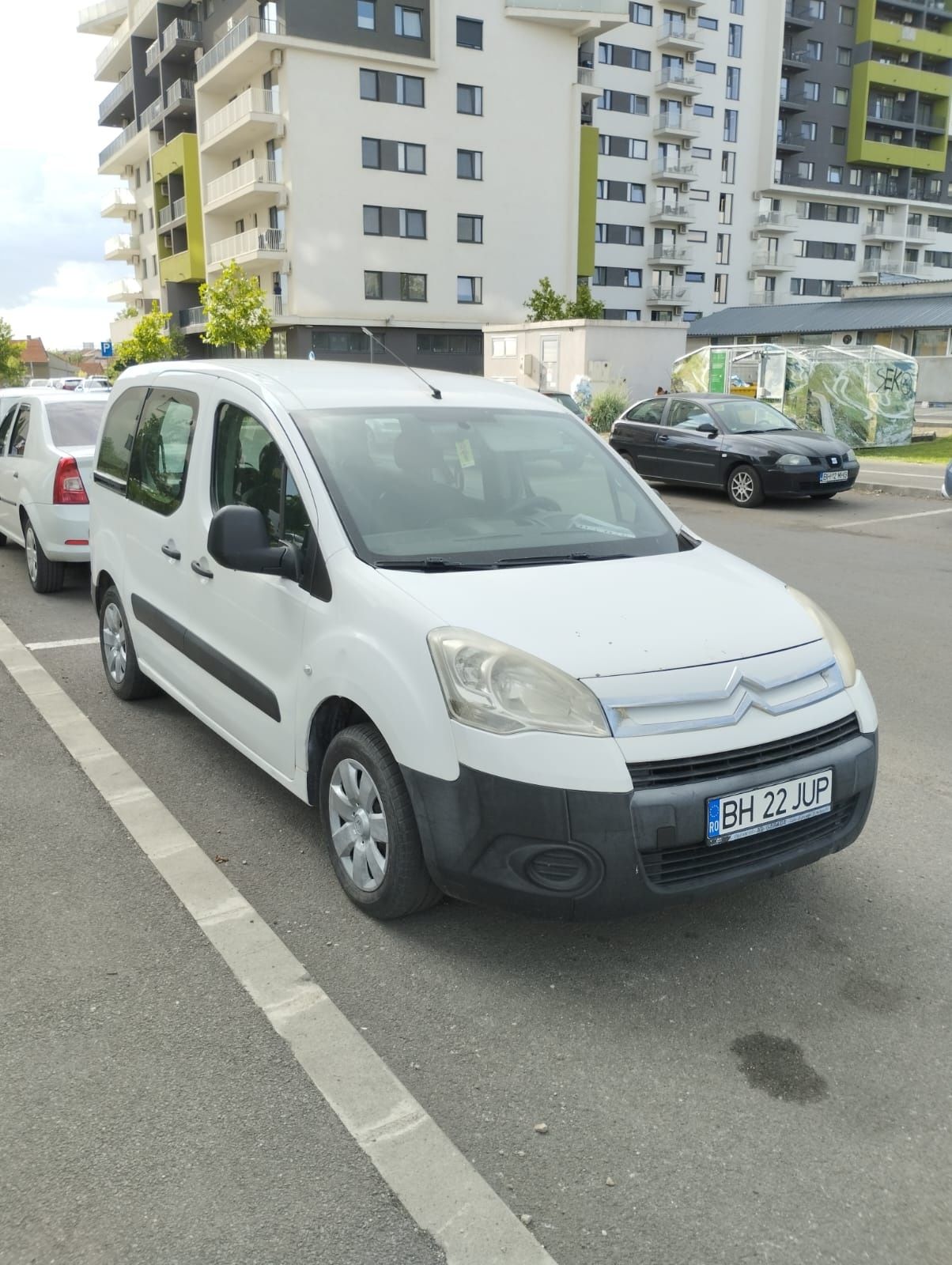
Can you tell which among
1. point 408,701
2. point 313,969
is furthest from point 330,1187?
point 408,701

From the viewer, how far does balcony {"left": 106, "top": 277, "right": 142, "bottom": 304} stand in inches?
2638

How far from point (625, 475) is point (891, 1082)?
252cm

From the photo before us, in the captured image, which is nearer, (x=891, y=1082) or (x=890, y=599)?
(x=891, y=1082)

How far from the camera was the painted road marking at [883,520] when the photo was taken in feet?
43.1

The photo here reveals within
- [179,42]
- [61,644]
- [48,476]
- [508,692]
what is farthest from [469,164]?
[508,692]

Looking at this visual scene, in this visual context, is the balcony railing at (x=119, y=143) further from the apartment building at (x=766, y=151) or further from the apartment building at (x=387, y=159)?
the apartment building at (x=766, y=151)

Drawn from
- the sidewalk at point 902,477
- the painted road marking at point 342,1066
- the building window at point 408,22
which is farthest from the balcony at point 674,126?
the painted road marking at point 342,1066

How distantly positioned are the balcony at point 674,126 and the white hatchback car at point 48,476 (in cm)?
6043

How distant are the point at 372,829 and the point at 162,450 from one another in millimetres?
2433

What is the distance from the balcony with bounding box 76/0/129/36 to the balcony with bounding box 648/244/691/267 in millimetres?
33623

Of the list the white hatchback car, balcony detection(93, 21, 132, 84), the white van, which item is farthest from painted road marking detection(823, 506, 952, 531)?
balcony detection(93, 21, 132, 84)

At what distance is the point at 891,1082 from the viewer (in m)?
2.70

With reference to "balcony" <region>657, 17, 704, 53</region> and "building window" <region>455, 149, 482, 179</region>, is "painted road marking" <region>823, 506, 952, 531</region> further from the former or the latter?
"balcony" <region>657, 17, 704, 53</region>

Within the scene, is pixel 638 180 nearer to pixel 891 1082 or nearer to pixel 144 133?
pixel 144 133
